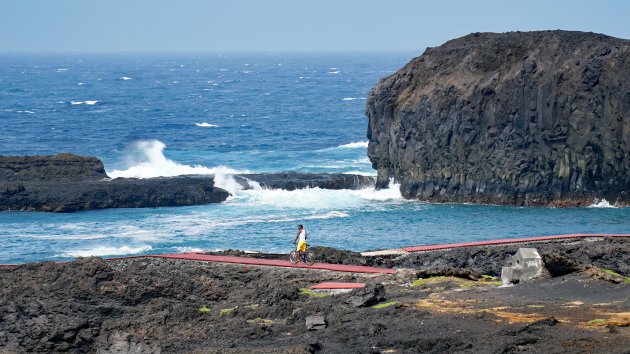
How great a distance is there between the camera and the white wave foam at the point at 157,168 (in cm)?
6769

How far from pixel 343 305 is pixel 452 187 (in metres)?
28.9

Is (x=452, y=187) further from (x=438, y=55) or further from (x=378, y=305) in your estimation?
(x=378, y=305)

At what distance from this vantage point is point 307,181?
60.6 meters

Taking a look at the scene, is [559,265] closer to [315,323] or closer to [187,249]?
[315,323]

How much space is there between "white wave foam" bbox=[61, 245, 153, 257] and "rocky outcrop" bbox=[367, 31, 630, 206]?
16.7 meters

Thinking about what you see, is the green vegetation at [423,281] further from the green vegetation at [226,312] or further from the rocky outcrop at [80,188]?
the rocky outcrop at [80,188]

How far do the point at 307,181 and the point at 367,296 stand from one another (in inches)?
1359

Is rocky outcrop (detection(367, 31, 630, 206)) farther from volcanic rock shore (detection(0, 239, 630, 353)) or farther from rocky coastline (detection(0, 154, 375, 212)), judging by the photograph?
volcanic rock shore (detection(0, 239, 630, 353))

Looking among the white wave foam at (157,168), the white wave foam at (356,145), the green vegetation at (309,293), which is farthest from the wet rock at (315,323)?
the white wave foam at (356,145)

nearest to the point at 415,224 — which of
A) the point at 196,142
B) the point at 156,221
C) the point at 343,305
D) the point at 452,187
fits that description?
the point at 452,187

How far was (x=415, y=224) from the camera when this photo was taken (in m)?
48.8

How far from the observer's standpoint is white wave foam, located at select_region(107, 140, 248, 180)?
67688mm

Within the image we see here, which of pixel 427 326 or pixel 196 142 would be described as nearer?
pixel 427 326

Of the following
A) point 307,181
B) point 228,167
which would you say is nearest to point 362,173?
point 307,181
